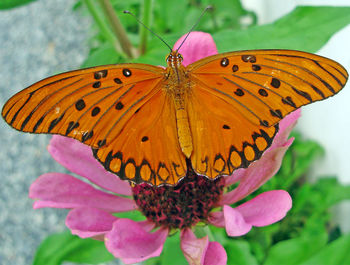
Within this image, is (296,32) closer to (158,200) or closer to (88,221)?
(158,200)

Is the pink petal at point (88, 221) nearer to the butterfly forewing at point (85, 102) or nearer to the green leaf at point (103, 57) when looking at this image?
the butterfly forewing at point (85, 102)

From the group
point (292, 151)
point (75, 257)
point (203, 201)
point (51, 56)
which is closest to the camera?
point (203, 201)

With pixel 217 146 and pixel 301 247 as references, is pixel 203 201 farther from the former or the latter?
pixel 301 247

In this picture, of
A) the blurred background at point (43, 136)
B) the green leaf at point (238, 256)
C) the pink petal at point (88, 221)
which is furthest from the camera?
the blurred background at point (43, 136)

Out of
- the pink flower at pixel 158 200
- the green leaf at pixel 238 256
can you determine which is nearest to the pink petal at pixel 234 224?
the pink flower at pixel 158 200

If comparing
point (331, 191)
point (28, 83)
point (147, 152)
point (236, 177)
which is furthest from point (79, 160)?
point (28, 83)

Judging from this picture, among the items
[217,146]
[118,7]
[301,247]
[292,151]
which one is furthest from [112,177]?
[118,7]

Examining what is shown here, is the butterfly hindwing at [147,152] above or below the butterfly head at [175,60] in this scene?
below
